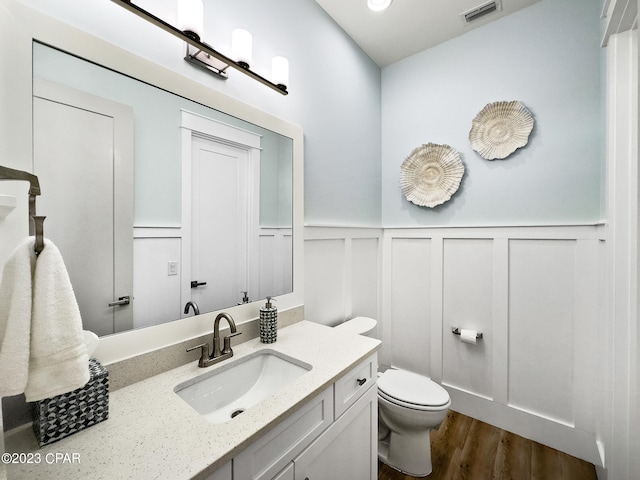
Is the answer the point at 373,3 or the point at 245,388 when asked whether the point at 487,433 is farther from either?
the point at 373,3

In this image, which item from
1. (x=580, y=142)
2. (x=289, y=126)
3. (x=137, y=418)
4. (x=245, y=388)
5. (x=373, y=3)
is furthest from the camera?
(x=373, y=3)

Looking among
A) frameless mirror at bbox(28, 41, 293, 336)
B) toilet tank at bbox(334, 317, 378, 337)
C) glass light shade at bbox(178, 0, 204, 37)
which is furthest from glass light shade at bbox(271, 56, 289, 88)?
toilet tank at bbox(334, 317, 378, 337)

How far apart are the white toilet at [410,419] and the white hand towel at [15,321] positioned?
1589 millimetres

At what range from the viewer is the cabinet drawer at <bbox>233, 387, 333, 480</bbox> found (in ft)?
2.37

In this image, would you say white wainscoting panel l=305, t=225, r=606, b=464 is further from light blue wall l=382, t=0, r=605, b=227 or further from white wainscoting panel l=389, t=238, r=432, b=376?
light blue wall l=382, t=0, r=605, b=227

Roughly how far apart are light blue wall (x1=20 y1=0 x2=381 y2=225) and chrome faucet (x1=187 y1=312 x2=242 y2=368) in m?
0.83

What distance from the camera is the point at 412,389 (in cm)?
168

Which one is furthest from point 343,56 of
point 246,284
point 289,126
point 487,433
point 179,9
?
point 487,433

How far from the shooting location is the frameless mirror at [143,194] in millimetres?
823

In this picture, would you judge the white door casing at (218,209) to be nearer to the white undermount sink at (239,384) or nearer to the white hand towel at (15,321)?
the white undermount sink at (239,384)

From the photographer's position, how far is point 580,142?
1.68 metres

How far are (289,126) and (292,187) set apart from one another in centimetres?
33

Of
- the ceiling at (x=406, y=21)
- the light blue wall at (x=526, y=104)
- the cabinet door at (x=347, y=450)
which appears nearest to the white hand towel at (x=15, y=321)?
the cabinet door at (x=347, y=450)

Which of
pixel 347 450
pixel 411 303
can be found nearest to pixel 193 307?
pixel 347 450
